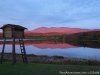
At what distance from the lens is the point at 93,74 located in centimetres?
1381

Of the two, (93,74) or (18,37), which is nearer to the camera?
(93,74)

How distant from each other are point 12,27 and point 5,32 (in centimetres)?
112

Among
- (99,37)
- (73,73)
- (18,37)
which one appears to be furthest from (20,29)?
(99,37)

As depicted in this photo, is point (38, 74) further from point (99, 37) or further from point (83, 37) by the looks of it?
point (83, 37)

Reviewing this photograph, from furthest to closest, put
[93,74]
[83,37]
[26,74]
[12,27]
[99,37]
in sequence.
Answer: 1. [83,37]
2. [99,37]
3. [12,27]
4. [26,74]
5. [93,74]

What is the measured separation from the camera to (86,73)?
46.3 feet

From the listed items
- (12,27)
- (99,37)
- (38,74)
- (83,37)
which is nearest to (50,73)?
(38,74)

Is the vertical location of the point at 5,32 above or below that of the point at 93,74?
above

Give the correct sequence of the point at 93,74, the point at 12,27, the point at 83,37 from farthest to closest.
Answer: the point at 83,37, the point at 12,27, the point at 93,74

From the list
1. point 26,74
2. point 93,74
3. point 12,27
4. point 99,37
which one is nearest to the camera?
point 93,74

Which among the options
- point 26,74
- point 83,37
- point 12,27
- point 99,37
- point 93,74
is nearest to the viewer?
point 93,74

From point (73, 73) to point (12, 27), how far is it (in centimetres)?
1038

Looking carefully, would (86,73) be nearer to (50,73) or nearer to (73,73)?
(73,73)

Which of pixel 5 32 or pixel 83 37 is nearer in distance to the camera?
pixel 5 32
